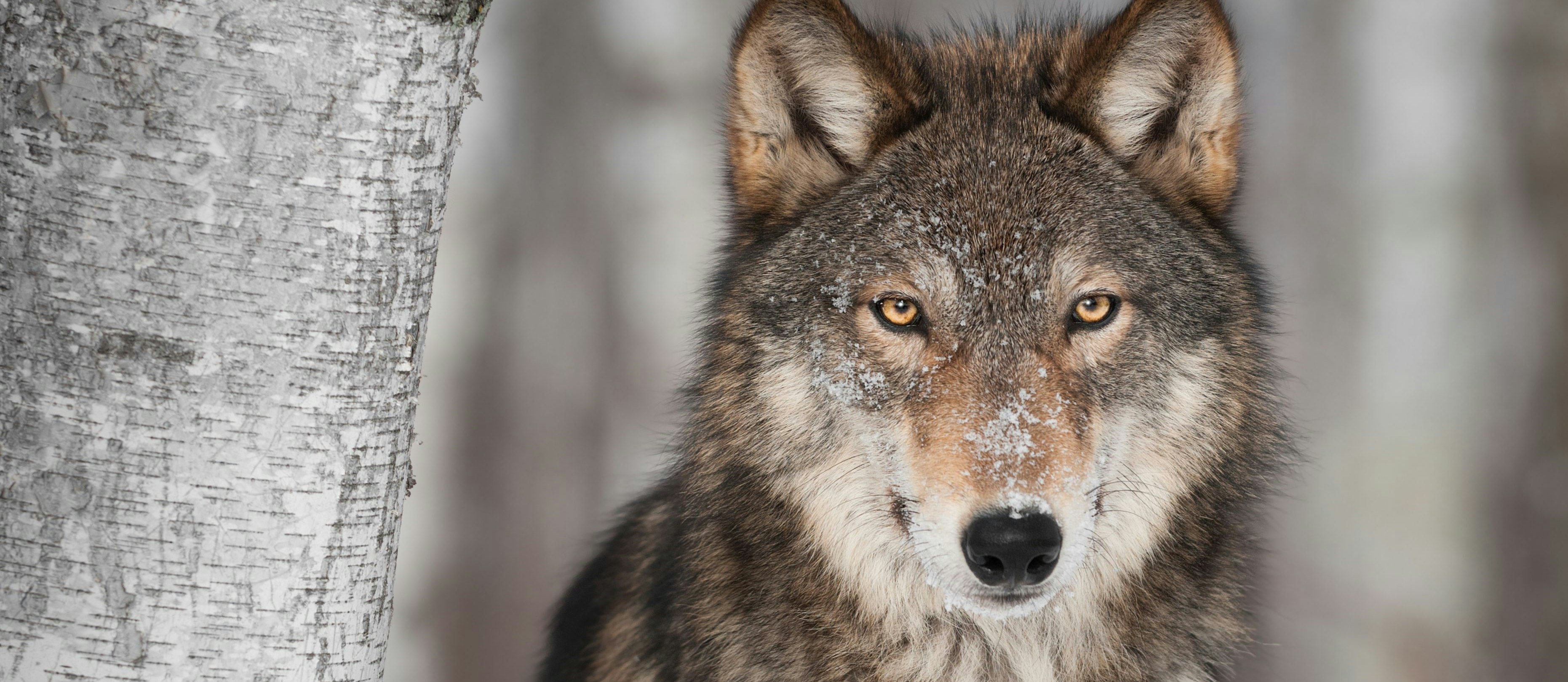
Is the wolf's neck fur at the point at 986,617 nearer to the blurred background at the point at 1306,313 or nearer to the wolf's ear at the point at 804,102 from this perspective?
the wolf's ear at the point at 804,102

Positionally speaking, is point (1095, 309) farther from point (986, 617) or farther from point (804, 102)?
point (804, 102)

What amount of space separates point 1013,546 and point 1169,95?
132cm

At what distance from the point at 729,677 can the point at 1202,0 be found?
6.63ft

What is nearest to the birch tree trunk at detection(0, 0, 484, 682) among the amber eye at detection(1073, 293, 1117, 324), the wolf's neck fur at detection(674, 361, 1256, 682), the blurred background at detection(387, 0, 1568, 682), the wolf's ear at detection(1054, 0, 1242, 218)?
the wolf's neck fur at detection(674, 361, 1256, 682)

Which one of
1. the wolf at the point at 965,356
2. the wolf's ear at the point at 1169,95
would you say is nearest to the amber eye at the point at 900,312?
the wolf at the point at 965,356

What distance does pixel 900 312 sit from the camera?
2482mm

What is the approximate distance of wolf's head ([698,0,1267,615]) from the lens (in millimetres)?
2320

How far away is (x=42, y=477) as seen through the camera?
1.45 meters

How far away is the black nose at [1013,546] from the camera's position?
2.14 metres

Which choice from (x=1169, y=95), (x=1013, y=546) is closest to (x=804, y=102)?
(x=1169, y=95)

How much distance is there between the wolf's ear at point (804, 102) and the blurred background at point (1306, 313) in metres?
5.00

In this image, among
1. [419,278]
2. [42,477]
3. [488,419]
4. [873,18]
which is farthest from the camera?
[488,419]

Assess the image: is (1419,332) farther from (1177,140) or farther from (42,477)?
(42,477)

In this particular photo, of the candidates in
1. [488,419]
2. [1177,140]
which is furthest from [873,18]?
[488,419]
